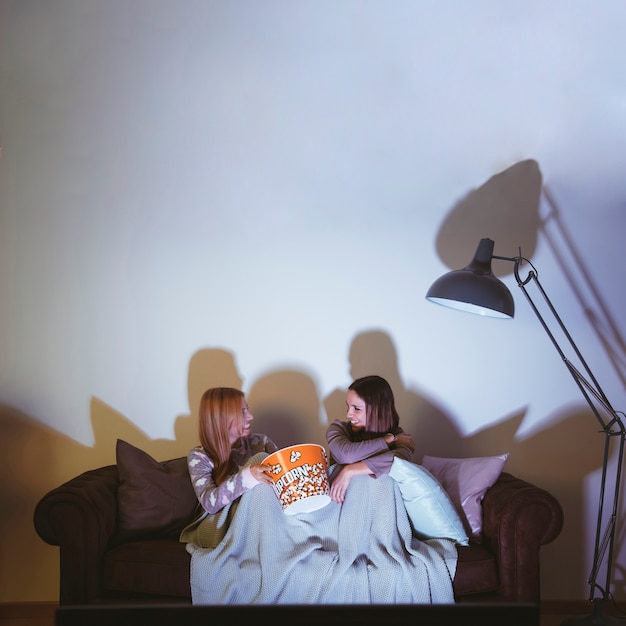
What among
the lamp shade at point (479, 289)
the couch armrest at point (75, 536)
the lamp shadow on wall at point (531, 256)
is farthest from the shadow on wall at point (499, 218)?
the couch armrest at point (75, 536)

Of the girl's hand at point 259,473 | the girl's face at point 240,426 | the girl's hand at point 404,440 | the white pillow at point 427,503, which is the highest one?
the girl's face at point 240,426

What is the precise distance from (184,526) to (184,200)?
4.55 feet

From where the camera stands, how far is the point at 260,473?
2654mm

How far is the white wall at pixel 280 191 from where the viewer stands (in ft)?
10.9

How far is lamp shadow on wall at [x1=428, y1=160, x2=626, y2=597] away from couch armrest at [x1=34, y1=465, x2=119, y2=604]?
5.43ft

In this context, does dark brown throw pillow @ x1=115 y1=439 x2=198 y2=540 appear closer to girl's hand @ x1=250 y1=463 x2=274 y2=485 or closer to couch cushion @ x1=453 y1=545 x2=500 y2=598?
girl's hand @ x1=250 y1=463 x2=274 y2=485

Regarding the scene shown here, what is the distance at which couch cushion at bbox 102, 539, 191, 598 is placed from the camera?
2609 mm

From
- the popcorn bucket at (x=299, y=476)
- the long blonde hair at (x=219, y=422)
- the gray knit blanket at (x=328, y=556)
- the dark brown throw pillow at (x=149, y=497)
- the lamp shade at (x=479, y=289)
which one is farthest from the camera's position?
the long blonde hair at (x=219, y=422)

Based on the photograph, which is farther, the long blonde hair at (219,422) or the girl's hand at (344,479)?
the long blonde hair at (219,422)

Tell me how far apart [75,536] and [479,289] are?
1.64 metres

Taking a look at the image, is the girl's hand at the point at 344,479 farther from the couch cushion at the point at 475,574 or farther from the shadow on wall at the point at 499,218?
the shadow on wall at the point at 499,218

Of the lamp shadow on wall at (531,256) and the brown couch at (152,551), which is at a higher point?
the lamp shadow on wall at (531,256)

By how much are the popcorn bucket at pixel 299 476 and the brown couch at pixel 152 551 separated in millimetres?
506

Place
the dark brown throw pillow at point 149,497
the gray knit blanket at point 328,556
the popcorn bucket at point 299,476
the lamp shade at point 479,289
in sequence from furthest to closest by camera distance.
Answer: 1. the dark brown throw pillow at point 149,497
2. the lamp shade at point 479,289
3. the gray knit blanket at point 328,556
4. the popcorn bucket at point 299,476
